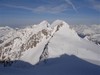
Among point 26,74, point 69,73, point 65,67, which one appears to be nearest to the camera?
point 26,74

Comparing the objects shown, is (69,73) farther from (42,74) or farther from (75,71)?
(42,74)

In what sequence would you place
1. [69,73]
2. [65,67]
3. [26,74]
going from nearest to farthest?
[26,74]
[69,73]
[65,67]

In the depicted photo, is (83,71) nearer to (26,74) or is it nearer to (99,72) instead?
(99,72)

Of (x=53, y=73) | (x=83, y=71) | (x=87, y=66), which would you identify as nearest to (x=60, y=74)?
(x=53, y=73)

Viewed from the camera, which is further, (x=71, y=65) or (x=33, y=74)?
(x=71, y=65)

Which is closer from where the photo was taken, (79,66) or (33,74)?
(33,74)

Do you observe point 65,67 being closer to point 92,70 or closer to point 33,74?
point 92,70

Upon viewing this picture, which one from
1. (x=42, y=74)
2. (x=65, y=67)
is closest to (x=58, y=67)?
(x=65, y=67)

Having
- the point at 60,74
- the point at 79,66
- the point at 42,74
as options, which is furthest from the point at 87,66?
the point at 42,74
